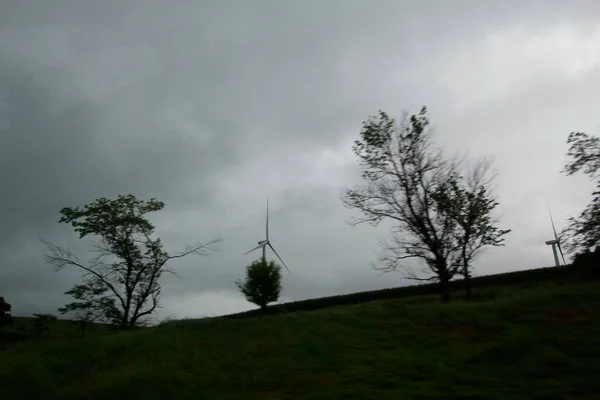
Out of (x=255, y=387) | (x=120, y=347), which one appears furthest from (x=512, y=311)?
(x=120, y=347)

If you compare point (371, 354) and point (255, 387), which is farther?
point (371, 354)

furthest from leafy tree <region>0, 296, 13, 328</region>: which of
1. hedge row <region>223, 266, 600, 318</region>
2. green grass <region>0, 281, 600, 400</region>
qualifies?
green grass <region>0, 281, 600, 400</region>

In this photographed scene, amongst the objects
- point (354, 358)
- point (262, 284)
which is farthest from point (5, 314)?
point (354, 358)

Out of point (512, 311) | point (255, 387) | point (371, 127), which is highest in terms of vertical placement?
point (371, 127)

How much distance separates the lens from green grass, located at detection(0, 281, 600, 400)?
743 cm

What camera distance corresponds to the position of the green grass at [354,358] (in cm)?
743

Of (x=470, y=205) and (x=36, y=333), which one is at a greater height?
(x=470, y=205)

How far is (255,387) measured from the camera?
892 centimetres

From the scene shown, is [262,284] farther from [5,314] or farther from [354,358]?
[5,314]

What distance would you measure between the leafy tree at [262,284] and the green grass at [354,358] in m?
18.7

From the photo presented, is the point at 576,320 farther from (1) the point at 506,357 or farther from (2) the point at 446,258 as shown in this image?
(2) the point at 446,258

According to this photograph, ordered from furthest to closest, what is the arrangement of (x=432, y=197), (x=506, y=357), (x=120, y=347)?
1. (x=432, y=197)
2. (x=120, y=347)
3. (x=506, y=357)

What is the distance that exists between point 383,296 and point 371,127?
22744mm

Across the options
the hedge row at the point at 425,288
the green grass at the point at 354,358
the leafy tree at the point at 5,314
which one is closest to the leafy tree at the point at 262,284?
the hedge row at the point at 425,288
